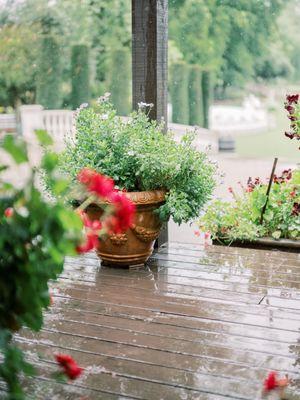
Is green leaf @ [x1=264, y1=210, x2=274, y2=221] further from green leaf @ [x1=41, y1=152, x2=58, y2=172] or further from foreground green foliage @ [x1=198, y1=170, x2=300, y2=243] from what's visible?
green leaf @ [x1=41, y1=152, x2=58, y2=172]

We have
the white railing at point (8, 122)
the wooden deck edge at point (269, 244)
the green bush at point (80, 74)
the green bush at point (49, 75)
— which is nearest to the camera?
the wooden deck edge at point (269, 244)

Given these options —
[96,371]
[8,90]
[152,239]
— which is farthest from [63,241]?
[8,90]

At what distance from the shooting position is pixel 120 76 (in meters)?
8.96

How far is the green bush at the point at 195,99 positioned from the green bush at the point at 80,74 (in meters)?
2.01

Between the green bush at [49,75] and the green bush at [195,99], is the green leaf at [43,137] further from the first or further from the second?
the green bush at [49,75]

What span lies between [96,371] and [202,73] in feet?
19.3

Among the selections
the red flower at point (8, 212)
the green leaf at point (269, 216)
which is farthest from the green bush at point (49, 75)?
the red flower at point (8, 212)

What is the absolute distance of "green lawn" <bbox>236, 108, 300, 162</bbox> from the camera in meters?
6.14

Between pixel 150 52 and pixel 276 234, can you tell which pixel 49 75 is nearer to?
pixel 150 52

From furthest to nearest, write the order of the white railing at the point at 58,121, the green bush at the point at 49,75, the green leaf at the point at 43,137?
1. the green bush at the point at 49,75
2. the white railing at the point at 58,121
3. the green leaf at the point at 43,137

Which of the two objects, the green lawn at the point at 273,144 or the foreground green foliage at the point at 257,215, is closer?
the foreground green foliage at the point at 257,215

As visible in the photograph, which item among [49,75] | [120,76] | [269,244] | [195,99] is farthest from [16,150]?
[120,76]

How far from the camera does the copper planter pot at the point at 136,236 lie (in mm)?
3346

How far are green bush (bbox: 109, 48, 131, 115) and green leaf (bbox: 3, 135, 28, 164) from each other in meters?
7.38
